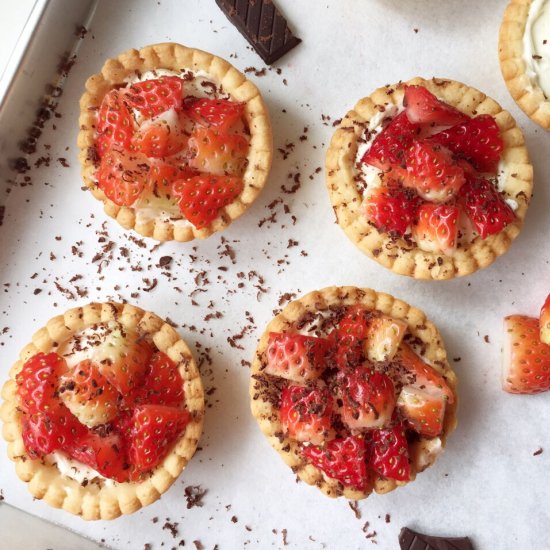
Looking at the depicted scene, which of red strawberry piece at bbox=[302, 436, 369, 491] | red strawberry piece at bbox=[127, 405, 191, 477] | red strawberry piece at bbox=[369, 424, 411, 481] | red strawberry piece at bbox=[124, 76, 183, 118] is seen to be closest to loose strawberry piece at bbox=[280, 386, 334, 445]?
red strawberry piece at bbox=[302, 436, 369, 491]

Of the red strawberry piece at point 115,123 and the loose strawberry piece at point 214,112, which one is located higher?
the loose strawberry piece at point 214,112

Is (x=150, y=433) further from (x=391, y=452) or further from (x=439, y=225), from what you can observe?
(x=439, y=225)

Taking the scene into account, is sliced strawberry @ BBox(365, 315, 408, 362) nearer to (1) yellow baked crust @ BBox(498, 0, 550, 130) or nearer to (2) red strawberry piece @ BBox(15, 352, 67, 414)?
(1) yellow baked crust @ BBox(498, 0, 550, 130)

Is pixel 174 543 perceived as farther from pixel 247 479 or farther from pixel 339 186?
pixel 339 186

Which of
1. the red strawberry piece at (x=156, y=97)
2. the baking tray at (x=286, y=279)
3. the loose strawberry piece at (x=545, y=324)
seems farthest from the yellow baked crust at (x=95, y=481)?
the loose strawberry piece at (x=545, y=324)

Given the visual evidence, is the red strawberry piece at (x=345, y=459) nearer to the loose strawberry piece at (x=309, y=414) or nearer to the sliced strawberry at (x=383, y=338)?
the loose strawberry piece at (x=309, y=414)

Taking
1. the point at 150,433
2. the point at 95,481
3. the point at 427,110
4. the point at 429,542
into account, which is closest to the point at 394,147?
the point at 427,110
